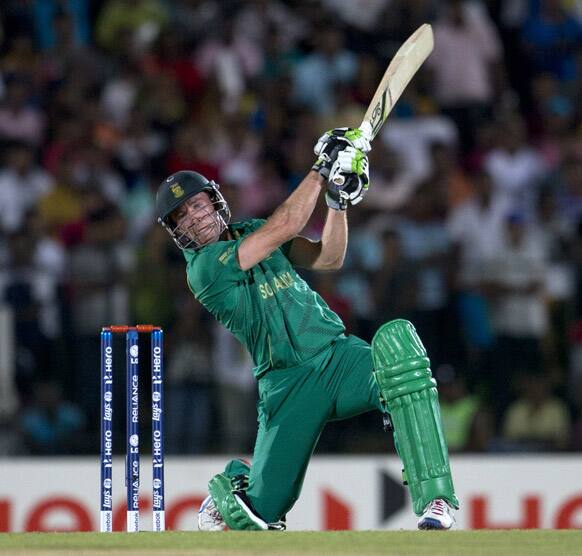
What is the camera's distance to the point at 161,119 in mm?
10156

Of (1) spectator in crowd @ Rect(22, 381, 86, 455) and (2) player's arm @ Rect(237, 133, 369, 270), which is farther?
(1) spectator in crowd @ Rect(22, 381, 86, 455)

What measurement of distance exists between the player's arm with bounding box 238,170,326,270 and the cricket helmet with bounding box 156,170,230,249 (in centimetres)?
28

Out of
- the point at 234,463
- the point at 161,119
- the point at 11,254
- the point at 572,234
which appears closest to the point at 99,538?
the point at 234,463

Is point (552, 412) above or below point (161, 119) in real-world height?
below

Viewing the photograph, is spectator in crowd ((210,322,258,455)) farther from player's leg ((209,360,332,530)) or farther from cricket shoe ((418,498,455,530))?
cricket shoe ((418,498,455,530))

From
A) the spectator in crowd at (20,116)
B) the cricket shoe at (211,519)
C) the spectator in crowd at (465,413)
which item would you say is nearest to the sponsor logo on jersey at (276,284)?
the cricket shoe at (211,519)

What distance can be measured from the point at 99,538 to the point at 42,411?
3242 millimetres

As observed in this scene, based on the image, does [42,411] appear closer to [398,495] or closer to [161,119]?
[398,495]

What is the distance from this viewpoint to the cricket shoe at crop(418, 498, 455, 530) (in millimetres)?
5258

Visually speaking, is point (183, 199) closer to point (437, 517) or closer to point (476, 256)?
point (437, 517)

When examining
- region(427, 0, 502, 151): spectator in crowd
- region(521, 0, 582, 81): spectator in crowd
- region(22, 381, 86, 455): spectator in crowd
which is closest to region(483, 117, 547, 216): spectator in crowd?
region(427, 0, 502, 151): spectator in crowd

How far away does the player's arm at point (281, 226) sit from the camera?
18.3 ft

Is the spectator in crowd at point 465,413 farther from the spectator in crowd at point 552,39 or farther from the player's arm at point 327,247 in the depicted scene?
the spectator in crowd at point 552,39

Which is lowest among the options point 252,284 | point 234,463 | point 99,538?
point 99,538
